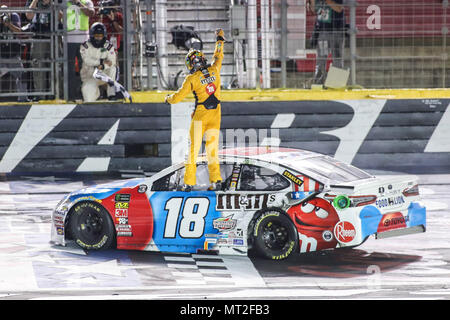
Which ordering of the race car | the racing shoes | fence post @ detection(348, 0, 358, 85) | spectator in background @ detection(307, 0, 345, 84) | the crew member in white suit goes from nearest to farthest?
the race car < the racing shoes < the crew member in white suit < spectator in background @ detection(307, 0, 345, 84) < fence post @ detection(348, 0, 358, 85)

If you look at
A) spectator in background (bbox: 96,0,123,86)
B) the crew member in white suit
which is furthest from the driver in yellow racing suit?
spectator in background (bbox: 96,0,123,86)

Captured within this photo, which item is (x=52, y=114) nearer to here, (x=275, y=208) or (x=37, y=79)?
(x=37, y=79)

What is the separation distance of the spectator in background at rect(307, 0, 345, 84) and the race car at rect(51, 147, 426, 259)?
21.7 feet

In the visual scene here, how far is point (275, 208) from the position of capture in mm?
9852

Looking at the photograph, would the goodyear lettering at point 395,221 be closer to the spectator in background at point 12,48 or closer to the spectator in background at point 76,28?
the spectator in background at point 76,28

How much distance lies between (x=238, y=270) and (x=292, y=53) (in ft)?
27.6

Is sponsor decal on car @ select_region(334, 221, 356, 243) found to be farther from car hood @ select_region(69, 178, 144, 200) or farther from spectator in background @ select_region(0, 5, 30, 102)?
spectator in background @ select_region(0, 5, 30, 102)

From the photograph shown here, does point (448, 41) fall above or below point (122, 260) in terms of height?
above

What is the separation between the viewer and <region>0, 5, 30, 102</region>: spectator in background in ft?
55.4

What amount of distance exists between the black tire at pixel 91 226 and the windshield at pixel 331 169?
2150 mm
